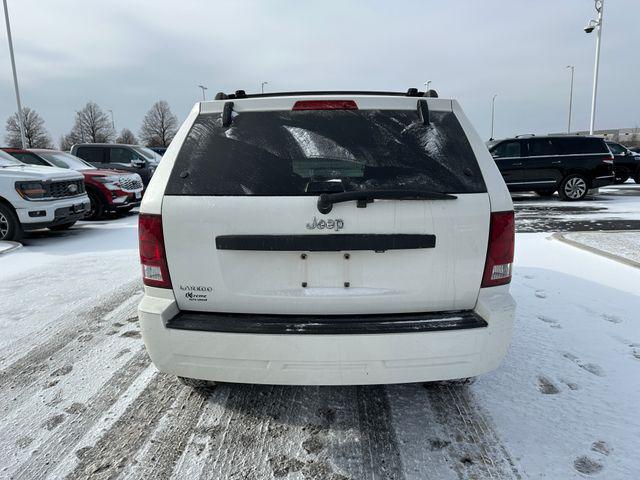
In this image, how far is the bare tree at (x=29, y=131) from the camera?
6044 cm

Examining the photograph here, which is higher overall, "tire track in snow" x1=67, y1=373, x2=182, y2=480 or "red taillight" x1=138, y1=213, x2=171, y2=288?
"red taillight" x1=138, y1=213, x2=171, y2=288

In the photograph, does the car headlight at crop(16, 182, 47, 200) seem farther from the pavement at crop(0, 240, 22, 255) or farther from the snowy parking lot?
the snowy parking lot

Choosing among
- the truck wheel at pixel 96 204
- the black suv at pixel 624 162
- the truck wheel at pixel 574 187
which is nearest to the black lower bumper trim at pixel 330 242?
the truck wheel at pixel 96 204

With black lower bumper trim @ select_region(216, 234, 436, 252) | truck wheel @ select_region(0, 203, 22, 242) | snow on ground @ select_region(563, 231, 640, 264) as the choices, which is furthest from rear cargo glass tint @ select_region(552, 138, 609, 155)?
truck wheel @ select_region(0, 203, 22, 242)

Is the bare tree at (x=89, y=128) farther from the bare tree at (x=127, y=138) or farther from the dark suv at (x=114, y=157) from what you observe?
the dark suv at (x=114, y=157)

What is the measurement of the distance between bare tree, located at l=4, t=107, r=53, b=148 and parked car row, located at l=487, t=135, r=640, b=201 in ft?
220

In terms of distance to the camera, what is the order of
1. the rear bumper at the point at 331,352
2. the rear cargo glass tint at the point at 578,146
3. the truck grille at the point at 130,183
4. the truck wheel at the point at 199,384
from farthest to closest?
the rear cargo glass tint at the point at 578,146
the truck grille at the point at 130,183
the truck wheel at the point at 199,384
the rear bumper at the point at 331,352

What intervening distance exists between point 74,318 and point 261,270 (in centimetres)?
300

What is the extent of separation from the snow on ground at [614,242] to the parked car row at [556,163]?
5.85 m

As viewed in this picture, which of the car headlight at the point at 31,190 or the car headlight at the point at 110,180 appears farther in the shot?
the car headlight at the point at 110,180

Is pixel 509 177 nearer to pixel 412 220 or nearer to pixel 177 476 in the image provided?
pixel 412 220

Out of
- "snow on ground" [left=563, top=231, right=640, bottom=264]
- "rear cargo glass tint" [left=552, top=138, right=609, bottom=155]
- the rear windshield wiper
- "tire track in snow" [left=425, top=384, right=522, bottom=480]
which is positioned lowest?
"tire track in snow" [left=425, top=384, right=522, bottom=480]

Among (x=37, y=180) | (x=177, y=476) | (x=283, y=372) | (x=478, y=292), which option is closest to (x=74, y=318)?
(x=177, y=476)

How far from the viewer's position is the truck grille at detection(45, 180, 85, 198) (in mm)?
7809
